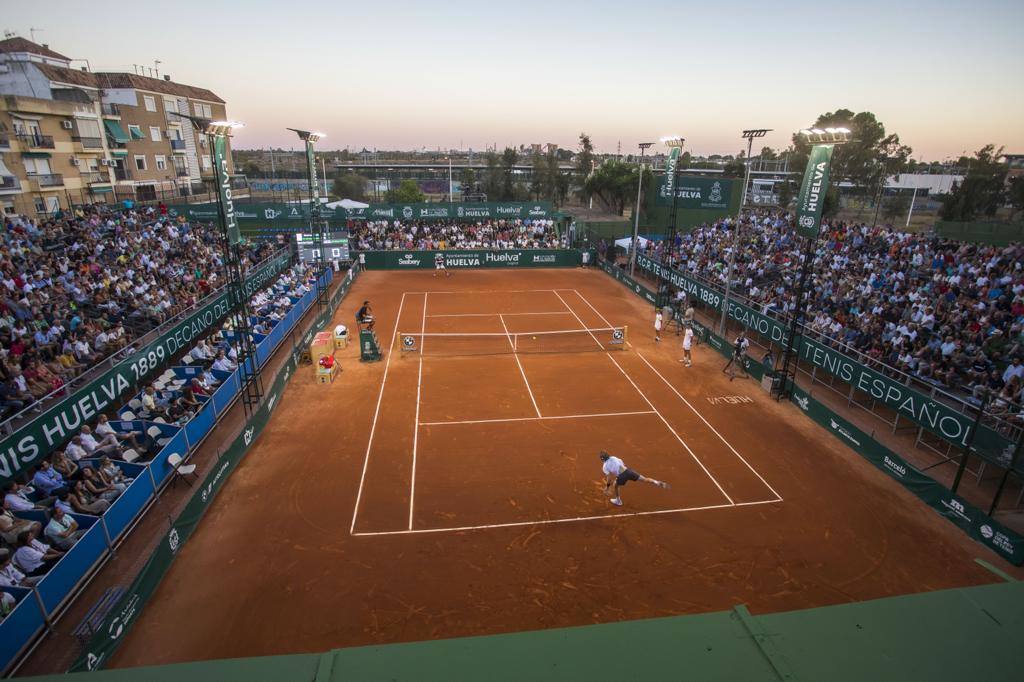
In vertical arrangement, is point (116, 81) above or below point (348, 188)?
above

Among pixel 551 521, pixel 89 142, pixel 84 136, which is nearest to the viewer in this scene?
pixel 551 521

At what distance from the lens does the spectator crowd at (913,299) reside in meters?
16.4

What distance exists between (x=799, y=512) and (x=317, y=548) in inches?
439

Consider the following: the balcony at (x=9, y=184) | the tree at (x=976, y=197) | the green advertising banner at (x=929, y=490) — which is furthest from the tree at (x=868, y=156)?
the balcony at (x=9, y=184)

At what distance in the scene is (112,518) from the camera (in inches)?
435

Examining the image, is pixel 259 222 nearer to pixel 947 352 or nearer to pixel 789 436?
pixel 789 436

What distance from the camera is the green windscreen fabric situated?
1689 inches

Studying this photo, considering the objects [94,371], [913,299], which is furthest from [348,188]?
[913,299]

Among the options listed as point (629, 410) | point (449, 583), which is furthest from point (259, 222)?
point (449, 583)

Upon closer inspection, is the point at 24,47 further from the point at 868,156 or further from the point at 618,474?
the point at 868,156

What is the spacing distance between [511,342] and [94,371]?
15.2 m

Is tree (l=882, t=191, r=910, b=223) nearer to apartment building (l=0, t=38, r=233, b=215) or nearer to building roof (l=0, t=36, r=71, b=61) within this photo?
apartment building (l=0, t=38, r=233, b=215)

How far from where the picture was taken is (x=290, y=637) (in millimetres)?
9211

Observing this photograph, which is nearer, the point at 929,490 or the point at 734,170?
the point at 929,490
